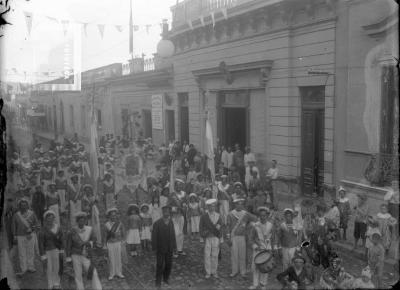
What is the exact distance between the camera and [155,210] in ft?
32.4

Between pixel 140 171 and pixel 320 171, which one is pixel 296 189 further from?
pixel 140 171

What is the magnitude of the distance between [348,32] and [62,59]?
22.1 ft

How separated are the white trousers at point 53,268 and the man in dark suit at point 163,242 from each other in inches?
70.5

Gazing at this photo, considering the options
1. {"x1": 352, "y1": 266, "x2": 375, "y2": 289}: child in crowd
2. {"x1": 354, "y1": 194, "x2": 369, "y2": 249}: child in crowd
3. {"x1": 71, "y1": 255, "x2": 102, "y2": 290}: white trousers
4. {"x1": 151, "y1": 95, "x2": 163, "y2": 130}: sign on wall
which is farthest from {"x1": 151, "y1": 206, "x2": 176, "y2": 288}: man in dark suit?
{"x1": 151, "y1": 95, "x2": 163, "y2": 130}: sign on wall

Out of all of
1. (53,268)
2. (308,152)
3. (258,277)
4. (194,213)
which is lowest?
(258,277)

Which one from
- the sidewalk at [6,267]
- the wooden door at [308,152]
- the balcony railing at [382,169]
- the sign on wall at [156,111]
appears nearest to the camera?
the sidewalk at [6,267]

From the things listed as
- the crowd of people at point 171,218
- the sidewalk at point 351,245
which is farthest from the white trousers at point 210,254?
the sidewalk at point 351,245

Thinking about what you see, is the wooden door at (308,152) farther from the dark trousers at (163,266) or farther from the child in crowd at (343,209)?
the dark trousers at (163,266)

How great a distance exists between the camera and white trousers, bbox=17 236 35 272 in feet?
28.5

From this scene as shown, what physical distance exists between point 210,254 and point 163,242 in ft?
3.40

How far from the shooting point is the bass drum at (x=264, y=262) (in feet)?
24.0

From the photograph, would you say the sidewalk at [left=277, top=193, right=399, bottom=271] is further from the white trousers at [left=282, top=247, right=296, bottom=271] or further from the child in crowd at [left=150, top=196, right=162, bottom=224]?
the child in crowd at [left=150, top=196, right=162, bottom=224]

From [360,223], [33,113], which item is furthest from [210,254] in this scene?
[33,113]

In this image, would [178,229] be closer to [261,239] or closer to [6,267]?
[261,239]
